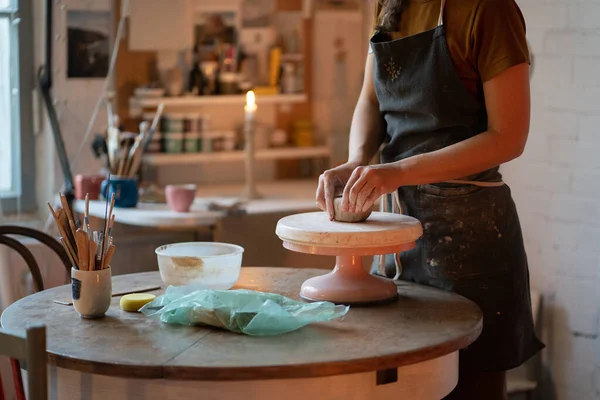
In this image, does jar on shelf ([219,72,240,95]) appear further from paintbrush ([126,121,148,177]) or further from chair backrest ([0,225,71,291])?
chair backrest ([0,225,71,291])

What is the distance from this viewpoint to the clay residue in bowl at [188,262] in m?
2.02

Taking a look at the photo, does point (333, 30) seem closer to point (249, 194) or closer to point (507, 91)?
point (249, 194)

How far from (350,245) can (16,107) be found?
220 centimetres

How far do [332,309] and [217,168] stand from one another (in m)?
2.40

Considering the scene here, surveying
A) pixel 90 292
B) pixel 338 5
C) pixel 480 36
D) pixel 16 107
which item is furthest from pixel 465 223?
pixel 338 5

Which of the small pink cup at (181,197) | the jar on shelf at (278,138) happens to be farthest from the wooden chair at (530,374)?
the jar on shelf at (278,138)

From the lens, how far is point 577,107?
303 centimetres

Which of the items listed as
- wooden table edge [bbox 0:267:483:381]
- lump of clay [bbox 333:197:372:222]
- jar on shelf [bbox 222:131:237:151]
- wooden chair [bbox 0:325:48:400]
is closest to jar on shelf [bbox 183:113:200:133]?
jar on shelf [bbox 222:131:237:151]

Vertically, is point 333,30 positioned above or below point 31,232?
above

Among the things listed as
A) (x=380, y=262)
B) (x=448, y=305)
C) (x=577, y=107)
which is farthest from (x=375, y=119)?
(x=577, y=107)

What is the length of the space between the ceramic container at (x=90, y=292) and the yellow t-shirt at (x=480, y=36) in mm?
909

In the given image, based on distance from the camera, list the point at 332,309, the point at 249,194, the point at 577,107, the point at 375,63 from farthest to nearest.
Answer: the point at 249,194, the point at 577,107, the point at 375,63, the point at 332,309

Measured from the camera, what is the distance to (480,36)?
1.98 metres

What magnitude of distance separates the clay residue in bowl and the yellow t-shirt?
0.72 meters
